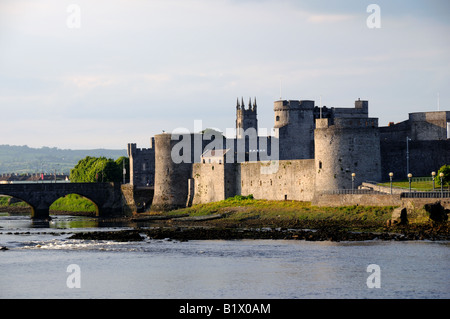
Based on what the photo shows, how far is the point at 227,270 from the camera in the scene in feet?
132

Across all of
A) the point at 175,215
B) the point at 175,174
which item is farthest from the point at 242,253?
the point at 175,174

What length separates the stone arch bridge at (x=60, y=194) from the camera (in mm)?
83125

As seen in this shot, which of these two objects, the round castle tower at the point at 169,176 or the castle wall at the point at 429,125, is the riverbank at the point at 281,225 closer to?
the round castle tower at the point at 169,176

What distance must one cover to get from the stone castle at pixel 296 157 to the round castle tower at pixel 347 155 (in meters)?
0.07

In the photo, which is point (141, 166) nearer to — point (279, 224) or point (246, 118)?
point (246, 118)

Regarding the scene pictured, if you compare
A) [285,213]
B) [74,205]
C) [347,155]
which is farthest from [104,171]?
[347,155]

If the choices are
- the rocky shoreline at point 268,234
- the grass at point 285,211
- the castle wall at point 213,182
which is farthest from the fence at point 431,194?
the castle wall at point 213,182

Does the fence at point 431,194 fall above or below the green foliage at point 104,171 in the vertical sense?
below

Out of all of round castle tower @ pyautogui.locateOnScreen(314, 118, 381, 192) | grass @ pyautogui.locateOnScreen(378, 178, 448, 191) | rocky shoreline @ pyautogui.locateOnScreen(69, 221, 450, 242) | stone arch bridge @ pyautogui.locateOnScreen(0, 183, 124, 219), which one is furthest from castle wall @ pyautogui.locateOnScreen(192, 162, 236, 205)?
grass @ pyautogui.locateOnScreen(378, 178, 448, 191)

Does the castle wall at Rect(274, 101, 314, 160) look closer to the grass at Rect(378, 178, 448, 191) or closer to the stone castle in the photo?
the stone castle

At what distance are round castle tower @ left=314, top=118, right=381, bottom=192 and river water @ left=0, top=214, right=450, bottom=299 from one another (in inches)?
497

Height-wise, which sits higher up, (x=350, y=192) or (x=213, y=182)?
(x=213, y=182)

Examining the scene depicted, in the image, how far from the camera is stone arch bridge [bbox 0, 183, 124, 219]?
83.1 meters

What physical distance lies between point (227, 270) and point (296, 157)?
147 ft
